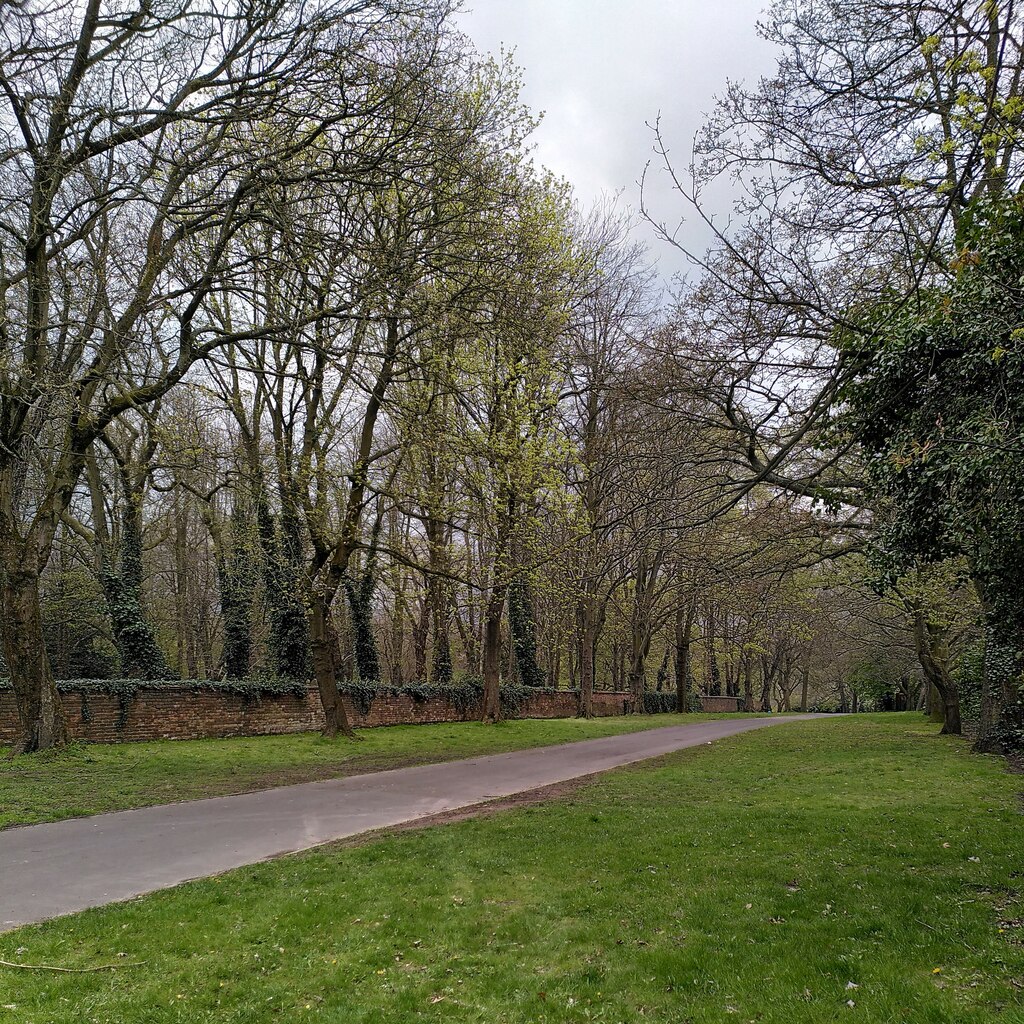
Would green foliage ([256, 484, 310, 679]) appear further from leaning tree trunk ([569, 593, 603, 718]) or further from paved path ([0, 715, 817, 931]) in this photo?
leaning tree trunk ([569, 593, 603, 718])

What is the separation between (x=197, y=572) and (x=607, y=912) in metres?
29.5

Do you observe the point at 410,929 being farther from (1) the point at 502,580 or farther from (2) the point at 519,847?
(1) the point at 502,580

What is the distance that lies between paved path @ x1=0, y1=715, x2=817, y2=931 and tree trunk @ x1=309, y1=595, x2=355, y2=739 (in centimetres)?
425

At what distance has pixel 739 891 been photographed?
5.87 meters

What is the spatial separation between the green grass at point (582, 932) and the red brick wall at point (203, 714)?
1030 centimetres

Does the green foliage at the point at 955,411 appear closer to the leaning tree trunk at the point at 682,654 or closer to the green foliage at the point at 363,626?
the green foliage at the point at 363,626

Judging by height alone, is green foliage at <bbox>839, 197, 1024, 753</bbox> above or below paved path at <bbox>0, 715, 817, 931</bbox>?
above

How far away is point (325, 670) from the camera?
16875 millimetres

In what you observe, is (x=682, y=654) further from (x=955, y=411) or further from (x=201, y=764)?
(x=955, y=411)

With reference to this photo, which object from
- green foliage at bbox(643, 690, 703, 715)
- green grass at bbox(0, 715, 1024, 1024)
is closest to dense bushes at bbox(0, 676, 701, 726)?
green foliage at bbox(643, 690, 703, 715)

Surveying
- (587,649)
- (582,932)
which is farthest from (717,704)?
(582,932)

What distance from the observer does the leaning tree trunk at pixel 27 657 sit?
11727 mm

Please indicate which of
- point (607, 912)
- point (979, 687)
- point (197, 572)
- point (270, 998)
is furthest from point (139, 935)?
point (197, 572)

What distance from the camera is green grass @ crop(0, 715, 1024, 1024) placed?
403 centimetres
